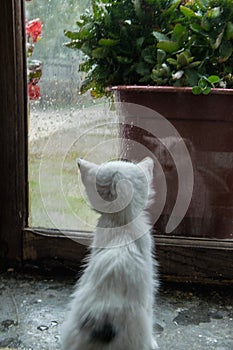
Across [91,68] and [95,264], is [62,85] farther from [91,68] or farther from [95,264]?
[95,264]

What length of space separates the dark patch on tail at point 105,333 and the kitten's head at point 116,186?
18 centimetres

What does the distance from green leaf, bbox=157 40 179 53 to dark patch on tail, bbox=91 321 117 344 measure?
22.8 inches

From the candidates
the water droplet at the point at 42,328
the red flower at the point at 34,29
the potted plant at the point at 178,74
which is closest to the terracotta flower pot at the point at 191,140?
the potted plant at the point at 178,74

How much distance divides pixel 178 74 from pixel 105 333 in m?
0.54

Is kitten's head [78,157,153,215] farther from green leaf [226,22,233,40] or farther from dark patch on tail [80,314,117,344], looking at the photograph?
green leaf [226,22,233,40]

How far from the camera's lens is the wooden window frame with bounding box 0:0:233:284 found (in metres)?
1.15

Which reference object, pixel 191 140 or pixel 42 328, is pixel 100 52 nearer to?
pixel 191 140

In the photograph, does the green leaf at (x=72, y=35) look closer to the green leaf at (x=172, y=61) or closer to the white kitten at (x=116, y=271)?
the green leaf at (x=172, y=61)

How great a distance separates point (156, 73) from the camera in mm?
1089

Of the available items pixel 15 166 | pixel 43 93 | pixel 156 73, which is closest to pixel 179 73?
pixel 156 73

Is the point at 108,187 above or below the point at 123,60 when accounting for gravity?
below

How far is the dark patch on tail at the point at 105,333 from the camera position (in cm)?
77

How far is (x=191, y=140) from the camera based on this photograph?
1.12 m

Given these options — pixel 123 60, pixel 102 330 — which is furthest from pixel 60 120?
pixel 102 330
